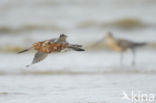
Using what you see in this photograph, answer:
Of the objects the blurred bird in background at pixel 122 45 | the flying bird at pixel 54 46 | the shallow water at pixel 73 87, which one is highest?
the blurred bird in background at pixel 122 45

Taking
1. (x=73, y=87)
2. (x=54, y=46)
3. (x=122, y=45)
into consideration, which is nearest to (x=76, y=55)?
(x=122, y=45)

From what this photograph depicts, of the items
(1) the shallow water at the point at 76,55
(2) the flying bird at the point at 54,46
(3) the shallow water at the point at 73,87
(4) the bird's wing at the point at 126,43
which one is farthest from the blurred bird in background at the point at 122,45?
(2) the flying bird at the point at 54,46

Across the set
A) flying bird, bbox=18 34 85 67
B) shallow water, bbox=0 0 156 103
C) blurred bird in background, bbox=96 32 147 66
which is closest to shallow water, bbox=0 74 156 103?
shallow water, bbox=0 0 156 103

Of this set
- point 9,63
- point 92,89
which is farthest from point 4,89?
point 9,63

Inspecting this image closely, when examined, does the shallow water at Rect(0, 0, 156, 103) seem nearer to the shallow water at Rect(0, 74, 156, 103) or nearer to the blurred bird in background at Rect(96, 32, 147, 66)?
the shallow water at Rect(0, 74, 156, 103)

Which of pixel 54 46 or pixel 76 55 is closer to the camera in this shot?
pixel 54 46

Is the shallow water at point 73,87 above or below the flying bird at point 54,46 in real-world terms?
below

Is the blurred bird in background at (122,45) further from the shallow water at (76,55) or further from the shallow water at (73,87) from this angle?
the shallow water at (73,87)

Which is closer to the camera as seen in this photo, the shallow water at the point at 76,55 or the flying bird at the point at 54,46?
the flying bird at the point at 54,46

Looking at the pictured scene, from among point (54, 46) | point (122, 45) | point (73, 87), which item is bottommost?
point (73, 87)

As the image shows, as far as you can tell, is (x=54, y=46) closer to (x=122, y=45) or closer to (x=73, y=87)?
(x=73, y=87)

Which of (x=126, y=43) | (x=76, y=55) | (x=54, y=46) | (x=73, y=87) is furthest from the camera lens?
(x=126, y=43)
